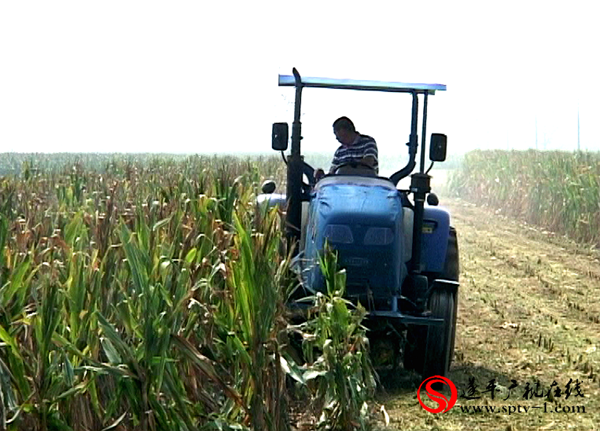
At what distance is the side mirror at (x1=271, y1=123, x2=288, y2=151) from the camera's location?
7.19m

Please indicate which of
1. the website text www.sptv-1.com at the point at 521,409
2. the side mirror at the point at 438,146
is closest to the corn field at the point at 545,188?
the side mirror at the point at 438,146

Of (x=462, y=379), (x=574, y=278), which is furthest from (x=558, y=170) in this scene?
(x=462, y=379)

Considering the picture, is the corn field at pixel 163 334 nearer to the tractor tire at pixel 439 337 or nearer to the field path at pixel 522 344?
the field path at pixel 522 344

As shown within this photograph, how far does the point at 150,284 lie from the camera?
443 centimetres

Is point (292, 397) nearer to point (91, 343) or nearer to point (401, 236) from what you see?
point (401, 236)

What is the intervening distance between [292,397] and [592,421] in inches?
71.6

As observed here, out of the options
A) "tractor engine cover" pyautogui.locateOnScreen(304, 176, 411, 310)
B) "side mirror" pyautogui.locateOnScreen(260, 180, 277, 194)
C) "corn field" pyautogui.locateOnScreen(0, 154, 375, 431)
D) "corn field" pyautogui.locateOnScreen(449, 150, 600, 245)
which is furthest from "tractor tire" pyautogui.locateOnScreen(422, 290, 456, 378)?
"corn field" pyautogui.locateOnScreen(449, 150, 600, 245)

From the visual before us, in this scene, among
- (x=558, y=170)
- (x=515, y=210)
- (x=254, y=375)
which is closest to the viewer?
(x=254, y=375)

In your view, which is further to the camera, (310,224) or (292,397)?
(310,224)

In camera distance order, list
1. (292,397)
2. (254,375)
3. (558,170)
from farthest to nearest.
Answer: (558,170) < (292,397) < (254,375)

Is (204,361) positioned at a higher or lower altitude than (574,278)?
higher

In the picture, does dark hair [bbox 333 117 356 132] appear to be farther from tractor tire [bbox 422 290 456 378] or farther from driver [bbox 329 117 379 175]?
tractor tire [bbox 422 290 456 378]

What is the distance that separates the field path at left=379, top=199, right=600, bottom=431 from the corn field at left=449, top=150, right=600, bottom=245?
2.47 m

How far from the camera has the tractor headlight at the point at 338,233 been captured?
675cm
